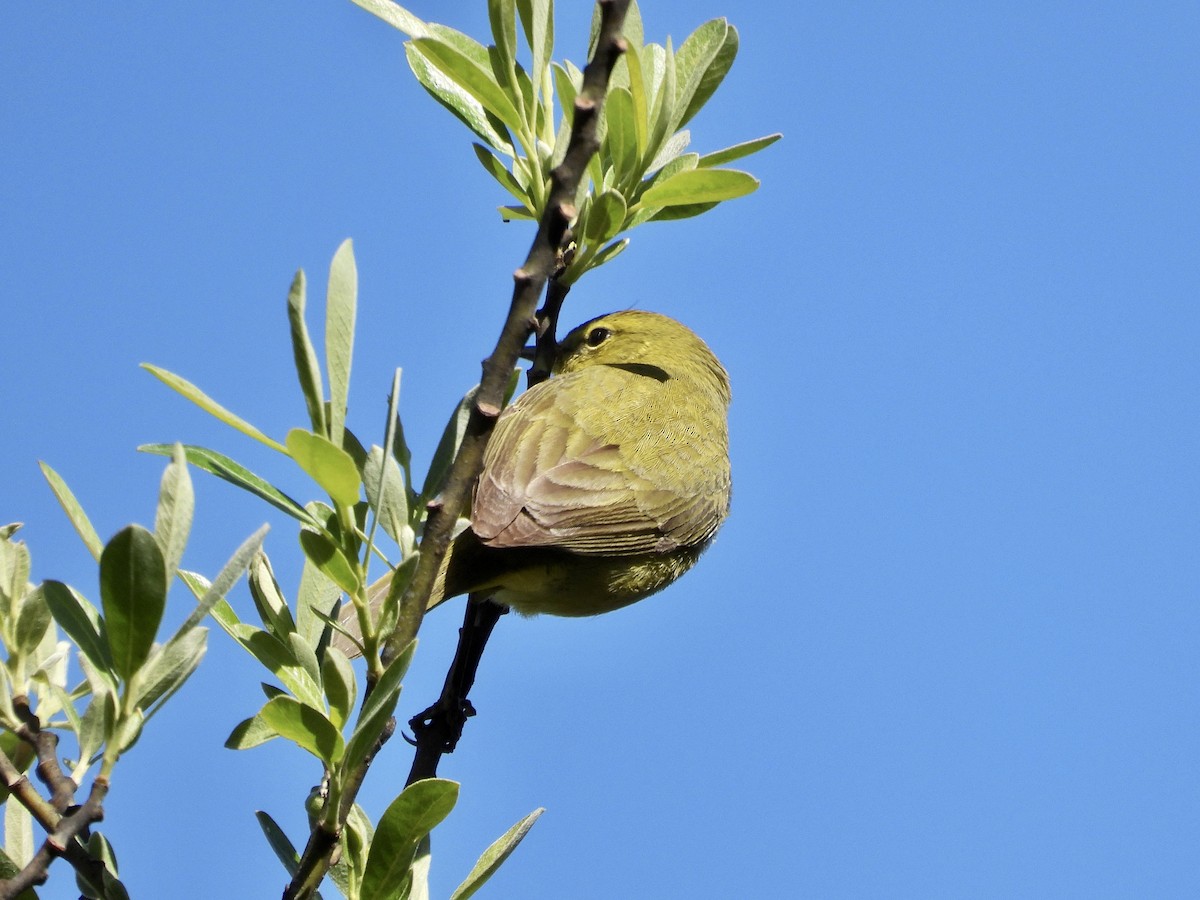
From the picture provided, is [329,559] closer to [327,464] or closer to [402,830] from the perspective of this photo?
[327,464]

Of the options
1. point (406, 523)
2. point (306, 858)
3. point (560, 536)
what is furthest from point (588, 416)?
point (306, 858)

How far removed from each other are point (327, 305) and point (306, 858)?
0.81 meters

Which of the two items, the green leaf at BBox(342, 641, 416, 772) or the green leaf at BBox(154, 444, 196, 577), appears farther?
the green leaf at BBox(342, 641, 416, 772)

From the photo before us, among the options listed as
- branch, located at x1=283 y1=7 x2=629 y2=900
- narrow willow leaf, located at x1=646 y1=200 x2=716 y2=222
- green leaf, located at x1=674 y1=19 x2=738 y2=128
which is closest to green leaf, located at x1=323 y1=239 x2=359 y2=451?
branch, located at x1=283 y1=7 x2=629 y2=900

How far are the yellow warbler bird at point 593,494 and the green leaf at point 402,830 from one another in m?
1.44

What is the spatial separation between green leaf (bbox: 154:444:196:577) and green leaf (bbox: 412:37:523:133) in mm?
867

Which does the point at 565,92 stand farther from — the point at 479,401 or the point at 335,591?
the point at 335,591

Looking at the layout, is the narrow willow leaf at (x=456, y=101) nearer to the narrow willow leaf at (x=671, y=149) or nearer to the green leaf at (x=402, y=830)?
the narrow willow leaf at (x=671, y=149)

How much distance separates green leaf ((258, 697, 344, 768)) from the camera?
5.99 feet

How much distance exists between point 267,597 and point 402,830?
49 centimetres

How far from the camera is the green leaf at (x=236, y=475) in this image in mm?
2010

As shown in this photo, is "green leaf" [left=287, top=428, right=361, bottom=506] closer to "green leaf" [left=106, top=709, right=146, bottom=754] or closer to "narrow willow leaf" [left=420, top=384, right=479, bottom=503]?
"narrow willow leaf" [left=420, top=384, right=479, bottom=503]

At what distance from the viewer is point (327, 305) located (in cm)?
185

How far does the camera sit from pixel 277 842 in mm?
2146
